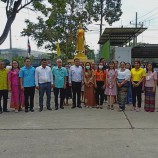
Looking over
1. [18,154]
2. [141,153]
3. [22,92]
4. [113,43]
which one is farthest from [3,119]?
[113,43]

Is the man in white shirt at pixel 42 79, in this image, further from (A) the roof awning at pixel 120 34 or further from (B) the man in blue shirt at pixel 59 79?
(A) the roof awning at pixel 120 34

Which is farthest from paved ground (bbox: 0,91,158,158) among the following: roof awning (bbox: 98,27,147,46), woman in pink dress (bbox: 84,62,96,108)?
roof awning (bbox: 98,27,147,46)

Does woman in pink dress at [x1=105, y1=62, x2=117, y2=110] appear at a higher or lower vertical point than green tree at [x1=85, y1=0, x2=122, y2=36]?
lower

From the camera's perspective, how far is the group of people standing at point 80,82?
11.0m

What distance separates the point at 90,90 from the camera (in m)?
12.1

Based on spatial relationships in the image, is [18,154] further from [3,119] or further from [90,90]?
[90,90]

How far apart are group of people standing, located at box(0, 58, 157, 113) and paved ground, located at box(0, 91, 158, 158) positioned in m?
0.62

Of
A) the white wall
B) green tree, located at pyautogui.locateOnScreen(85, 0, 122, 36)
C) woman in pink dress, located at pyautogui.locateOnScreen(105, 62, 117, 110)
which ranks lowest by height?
woman in pink dress, located at pyautogui.locateOnScreen(105, 62, 117, 110)

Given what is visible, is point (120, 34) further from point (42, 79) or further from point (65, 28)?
point (42, 79)

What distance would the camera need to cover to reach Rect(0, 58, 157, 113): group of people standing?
36.2ft

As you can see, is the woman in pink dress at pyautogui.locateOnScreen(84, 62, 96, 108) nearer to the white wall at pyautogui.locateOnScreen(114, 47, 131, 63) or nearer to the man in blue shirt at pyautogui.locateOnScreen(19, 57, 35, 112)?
the man in blue shirt at pyautogui.locateOnScreen(19, 57, 35, 112)

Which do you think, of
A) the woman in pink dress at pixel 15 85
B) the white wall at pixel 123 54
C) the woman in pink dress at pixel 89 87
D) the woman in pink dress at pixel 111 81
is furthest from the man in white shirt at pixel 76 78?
the white wall at pixel 123 54

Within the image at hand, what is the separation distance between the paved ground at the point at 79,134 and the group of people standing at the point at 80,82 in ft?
2.02

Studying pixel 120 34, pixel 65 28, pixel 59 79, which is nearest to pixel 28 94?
pixel 59 79
